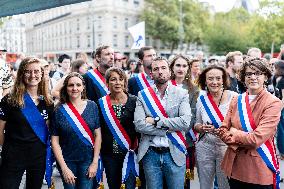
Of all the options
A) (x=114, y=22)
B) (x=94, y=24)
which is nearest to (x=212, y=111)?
(x=114, y=22)

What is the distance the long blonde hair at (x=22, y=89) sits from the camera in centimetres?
368

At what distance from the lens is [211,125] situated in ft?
13.1

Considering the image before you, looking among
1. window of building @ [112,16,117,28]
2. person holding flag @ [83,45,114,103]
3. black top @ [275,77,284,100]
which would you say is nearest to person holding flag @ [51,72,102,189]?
person holding flag @ [83,45,114,103]

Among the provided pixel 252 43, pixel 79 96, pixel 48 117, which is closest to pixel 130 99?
pixel 79 96

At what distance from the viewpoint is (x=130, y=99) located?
414cm

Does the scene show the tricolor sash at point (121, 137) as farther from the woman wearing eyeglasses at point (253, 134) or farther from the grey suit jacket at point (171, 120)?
the woman wearing eyeglasses at point (253, 134)

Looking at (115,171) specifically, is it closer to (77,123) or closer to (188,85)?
(77,123)

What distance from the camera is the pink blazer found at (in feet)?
10.3

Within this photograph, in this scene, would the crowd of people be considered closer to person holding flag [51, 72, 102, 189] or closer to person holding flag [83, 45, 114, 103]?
person holding flag [51, 72, 102, 189]

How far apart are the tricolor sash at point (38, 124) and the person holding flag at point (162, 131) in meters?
0.91

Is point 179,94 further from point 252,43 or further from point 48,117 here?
point 252,43

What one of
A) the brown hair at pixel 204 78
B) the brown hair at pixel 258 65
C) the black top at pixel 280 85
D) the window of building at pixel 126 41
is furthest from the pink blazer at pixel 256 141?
the window of building at pixel 126 41

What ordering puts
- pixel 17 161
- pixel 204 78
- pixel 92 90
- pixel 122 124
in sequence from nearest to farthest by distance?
pixel 17 161 → pixel 122 124 → pixel 204 78 → pixel 92 90

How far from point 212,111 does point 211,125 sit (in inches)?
8.5
